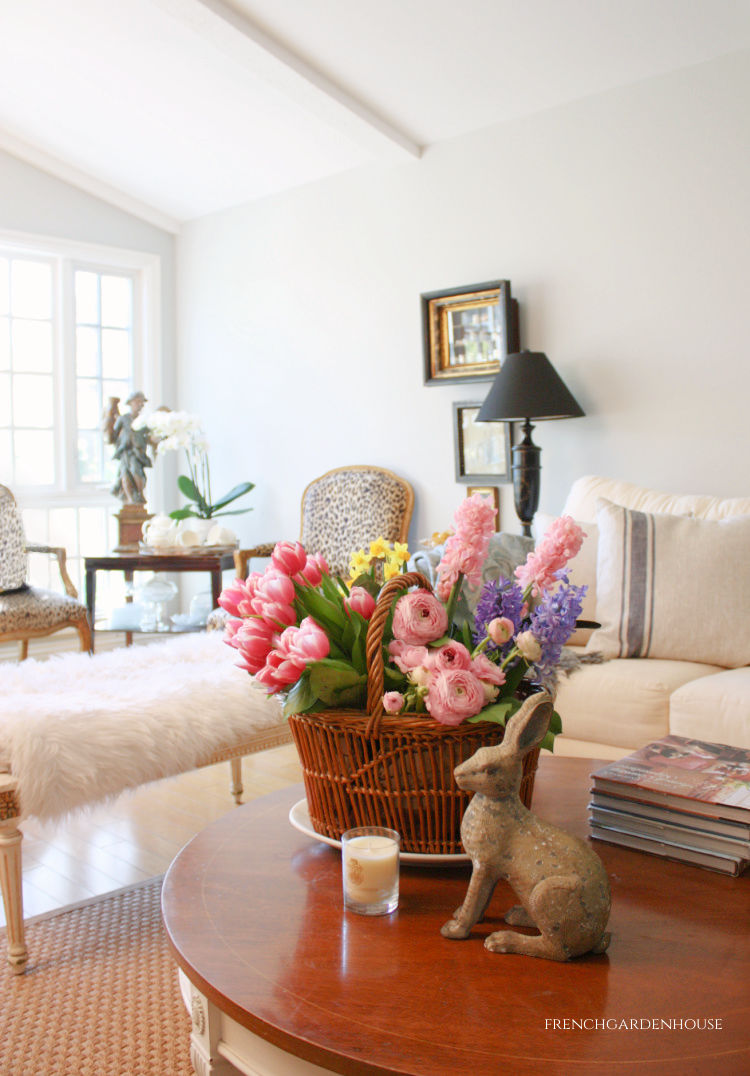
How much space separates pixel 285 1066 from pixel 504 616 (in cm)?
57

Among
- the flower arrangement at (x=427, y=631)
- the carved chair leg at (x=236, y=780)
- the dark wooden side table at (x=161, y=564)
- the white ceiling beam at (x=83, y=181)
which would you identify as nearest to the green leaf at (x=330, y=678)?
the flower arrangement at (x=427, y=631)

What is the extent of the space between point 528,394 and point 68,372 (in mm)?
2823

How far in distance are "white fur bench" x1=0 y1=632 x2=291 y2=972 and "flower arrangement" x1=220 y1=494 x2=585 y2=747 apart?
576mm

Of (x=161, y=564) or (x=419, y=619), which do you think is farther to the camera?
(x=161, y=564)

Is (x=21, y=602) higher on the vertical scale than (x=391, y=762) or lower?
lower

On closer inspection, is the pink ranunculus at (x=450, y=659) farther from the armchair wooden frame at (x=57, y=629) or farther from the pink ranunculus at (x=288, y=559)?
the armchair wooden frame at (x=57, y=629)

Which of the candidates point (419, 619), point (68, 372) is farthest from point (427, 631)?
point (68, 372)

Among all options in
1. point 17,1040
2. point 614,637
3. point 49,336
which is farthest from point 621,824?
point 49,336

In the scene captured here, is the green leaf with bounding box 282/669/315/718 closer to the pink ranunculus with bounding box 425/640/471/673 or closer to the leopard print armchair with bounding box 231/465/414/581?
the pink ranunculus with bounding box 425/640/471/673

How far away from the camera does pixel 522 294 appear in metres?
3.74

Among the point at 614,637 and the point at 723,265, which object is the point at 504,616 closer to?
the point at 614,637

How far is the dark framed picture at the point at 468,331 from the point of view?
3703mm

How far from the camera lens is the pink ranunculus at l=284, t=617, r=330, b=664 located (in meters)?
1.15

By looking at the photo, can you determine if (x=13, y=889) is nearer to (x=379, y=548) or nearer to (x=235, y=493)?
(x=379, y=548)
